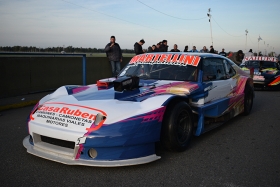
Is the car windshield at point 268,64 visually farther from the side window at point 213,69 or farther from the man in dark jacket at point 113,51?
the side window at point 213,69

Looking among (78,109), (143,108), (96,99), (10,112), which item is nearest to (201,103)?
(143,108)

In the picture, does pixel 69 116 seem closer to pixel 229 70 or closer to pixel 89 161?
pixel 89 161

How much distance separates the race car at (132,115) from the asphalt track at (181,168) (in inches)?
6.4

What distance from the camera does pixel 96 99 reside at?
12.1 feet

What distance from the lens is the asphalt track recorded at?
302 cm

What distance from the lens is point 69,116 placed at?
3320 millimetres

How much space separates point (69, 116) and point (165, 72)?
2058 millimetres

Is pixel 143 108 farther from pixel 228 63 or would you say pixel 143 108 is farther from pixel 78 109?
pixel 228 63

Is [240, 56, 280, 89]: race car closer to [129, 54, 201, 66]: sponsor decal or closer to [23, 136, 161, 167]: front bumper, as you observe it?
[129, 54, 201, 66]: sponsor decal

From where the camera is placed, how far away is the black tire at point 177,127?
362cm

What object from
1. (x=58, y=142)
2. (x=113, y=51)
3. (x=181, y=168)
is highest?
→ (x=113, y=51)

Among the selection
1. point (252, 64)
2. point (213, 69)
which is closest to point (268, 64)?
point (252, 64)

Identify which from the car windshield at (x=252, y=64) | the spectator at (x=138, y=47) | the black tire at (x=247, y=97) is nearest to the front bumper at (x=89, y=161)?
the black tire at (x=247, y=97)

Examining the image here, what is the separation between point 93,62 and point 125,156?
28.6 ft
